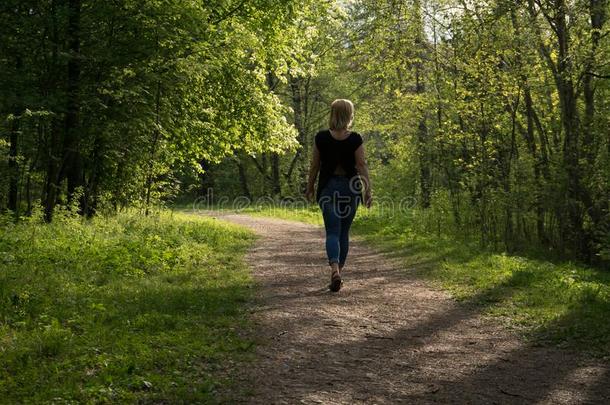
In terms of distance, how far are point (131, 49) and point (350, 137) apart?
667cm

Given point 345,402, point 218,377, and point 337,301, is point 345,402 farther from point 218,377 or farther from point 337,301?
point 337,301

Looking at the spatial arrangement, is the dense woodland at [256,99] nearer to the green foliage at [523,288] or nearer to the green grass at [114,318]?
the green foliage at [523,288]

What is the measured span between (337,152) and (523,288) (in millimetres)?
3395

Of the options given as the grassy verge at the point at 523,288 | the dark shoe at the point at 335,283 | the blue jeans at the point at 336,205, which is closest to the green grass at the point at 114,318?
the dark shoe at the point at 335,283

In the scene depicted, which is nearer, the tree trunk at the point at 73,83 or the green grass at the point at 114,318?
Answer: the green grass at the point at 114,318

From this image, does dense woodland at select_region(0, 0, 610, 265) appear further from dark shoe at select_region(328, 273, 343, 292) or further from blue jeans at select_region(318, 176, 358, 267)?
dark shoe at select_region(328, 273, 343, 292)

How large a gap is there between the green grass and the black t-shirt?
1945mm

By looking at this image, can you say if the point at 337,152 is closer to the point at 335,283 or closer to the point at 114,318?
the point at 335,283

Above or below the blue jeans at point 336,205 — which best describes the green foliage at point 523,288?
below

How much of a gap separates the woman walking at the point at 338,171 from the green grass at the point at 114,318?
1.42 m

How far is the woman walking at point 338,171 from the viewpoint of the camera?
7.07 metres

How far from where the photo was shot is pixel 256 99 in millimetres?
17469

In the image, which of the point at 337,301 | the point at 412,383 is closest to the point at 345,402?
the point at 412,383

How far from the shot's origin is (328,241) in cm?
714
